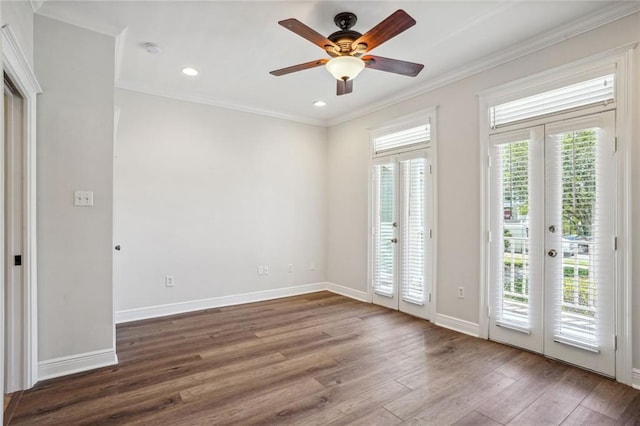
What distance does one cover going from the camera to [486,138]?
3361 millimetres

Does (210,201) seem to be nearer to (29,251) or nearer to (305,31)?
(29,251)

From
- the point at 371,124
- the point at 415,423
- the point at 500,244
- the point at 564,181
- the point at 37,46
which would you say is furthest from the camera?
the point at 371,124

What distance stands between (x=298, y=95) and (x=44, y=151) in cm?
280

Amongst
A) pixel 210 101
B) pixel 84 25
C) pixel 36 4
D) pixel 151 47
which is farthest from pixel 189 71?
pixel 36 4

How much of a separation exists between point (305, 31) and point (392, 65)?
84 cm

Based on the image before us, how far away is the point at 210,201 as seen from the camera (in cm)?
448

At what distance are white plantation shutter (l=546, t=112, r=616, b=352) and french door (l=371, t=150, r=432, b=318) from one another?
1335mm

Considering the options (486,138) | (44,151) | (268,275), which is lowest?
(268,275)

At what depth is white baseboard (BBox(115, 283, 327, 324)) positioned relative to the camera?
393 cm

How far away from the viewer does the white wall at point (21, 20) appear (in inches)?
75.3

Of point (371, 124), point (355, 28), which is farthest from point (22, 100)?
point (371, 124)

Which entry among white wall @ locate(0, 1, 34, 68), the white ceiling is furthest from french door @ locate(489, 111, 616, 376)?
white wall @ locate(0, 1, 34, 68)

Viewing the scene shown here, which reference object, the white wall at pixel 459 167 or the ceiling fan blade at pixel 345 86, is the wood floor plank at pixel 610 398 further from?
the ceiling fan blade at pixel 345 86

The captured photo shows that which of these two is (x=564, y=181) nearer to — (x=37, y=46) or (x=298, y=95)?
(x=298, y=95)
